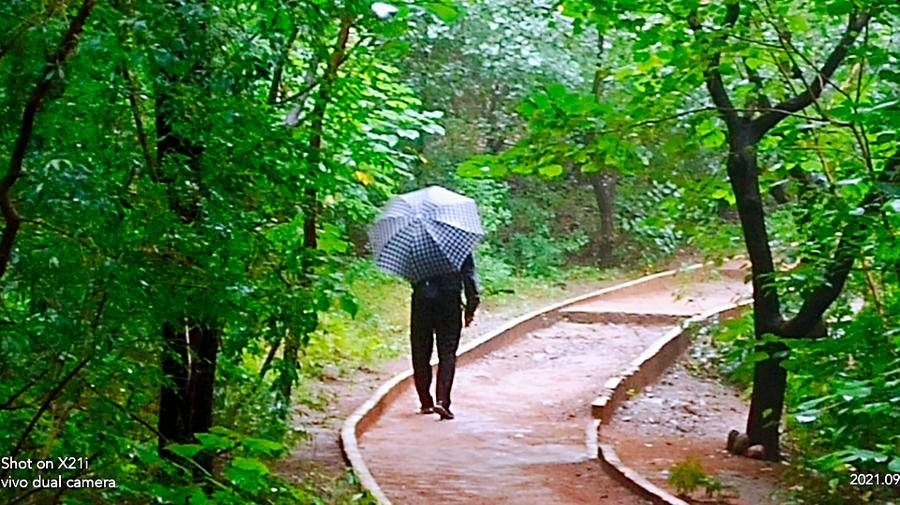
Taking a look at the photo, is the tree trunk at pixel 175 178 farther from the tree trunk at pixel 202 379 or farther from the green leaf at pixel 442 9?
the green leaf at pixel 442 9

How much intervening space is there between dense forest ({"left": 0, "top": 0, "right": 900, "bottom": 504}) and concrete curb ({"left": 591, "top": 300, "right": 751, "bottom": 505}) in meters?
1.04

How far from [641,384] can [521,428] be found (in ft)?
9.55

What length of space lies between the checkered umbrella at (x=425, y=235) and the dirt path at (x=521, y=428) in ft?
4.75

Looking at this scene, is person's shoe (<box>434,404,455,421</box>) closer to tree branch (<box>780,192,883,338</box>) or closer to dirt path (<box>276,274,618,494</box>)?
dirt path (<box>276,274,618,494</box>)

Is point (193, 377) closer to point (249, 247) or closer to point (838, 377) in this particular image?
point (249, 247)

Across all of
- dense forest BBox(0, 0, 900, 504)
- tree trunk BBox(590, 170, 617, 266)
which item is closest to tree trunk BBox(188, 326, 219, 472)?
dense forest BBox(0, 0, 900, 504)

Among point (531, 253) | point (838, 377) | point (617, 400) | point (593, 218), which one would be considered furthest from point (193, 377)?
point (593, 218)

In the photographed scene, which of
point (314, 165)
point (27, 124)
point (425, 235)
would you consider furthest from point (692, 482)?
point (27, 124)

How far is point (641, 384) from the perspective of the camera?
41.4ft

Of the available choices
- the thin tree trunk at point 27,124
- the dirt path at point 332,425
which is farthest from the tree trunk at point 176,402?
the dirt path at point 332,425

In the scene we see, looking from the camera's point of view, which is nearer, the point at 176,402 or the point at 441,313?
the point at 176,402

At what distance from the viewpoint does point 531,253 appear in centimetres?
2219

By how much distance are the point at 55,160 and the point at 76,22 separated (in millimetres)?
403

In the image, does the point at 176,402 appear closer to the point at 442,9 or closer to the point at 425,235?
the point at 442,9
